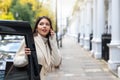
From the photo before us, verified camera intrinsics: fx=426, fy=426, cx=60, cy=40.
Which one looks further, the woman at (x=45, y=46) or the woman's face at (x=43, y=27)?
the woman's face at (x=43, y=27)

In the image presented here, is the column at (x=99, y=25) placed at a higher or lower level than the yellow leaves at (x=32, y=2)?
lower

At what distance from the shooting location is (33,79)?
3.83 meters

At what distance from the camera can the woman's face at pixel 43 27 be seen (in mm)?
4707

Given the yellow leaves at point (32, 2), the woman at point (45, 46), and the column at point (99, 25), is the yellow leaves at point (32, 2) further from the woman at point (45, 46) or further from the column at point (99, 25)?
the woman at point (45, 46)

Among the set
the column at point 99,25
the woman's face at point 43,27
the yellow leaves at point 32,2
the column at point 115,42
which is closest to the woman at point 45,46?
the woman's face at point 43,27

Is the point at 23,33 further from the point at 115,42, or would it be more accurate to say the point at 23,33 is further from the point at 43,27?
the point at 115,42

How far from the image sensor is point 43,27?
473cm

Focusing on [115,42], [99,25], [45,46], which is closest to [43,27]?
[45,46]

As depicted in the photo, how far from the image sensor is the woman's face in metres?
4.71

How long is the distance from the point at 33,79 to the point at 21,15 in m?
52.3

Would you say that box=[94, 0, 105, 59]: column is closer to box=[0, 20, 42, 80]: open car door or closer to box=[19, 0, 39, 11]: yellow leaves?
box=[0, 20, 42, 80]: open car door

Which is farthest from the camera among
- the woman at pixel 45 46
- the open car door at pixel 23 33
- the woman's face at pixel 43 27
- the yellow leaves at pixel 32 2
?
the yellow leaves at pixel 32 2

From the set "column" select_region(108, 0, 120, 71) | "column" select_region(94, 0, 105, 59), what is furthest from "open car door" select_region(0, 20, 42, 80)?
"column" select_region(94, 0, 105, 59)

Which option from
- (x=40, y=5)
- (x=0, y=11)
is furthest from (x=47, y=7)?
(x=0, y=11)
